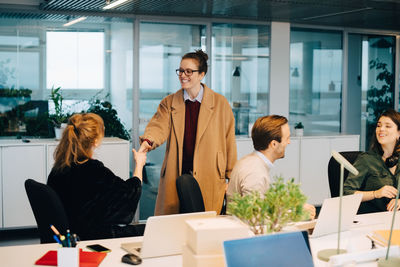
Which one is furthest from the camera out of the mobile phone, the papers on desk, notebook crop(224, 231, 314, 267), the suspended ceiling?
the suspended ceiling

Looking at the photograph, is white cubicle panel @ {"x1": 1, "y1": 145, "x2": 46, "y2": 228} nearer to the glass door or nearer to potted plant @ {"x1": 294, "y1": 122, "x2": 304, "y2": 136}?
potted plant @ {"x1": 294, "y1": 122, "x2": 304, "y2": 136}

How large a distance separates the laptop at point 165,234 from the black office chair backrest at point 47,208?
1.65 feet

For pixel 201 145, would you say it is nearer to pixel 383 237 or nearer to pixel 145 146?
pixel 145 146

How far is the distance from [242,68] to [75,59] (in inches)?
86.8

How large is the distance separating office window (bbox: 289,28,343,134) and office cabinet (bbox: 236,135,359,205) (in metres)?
0.55

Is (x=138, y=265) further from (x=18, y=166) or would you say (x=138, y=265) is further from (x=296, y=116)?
(x=296, y=116)

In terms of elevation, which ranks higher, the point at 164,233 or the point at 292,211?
the point at 292,211

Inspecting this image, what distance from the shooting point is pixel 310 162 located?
7.16 metres

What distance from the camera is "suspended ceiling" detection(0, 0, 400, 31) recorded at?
222 inches

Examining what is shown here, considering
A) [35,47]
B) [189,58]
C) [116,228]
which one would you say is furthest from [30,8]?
[116,228]

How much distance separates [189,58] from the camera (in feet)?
12.5

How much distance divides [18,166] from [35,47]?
1409 millimetres

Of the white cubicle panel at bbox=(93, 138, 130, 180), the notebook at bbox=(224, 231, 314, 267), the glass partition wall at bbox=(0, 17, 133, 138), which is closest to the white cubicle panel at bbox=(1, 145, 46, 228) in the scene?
the glass partition wall at bbox=(0, 17, 133, 138)

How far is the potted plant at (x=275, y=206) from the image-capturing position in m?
2.08
